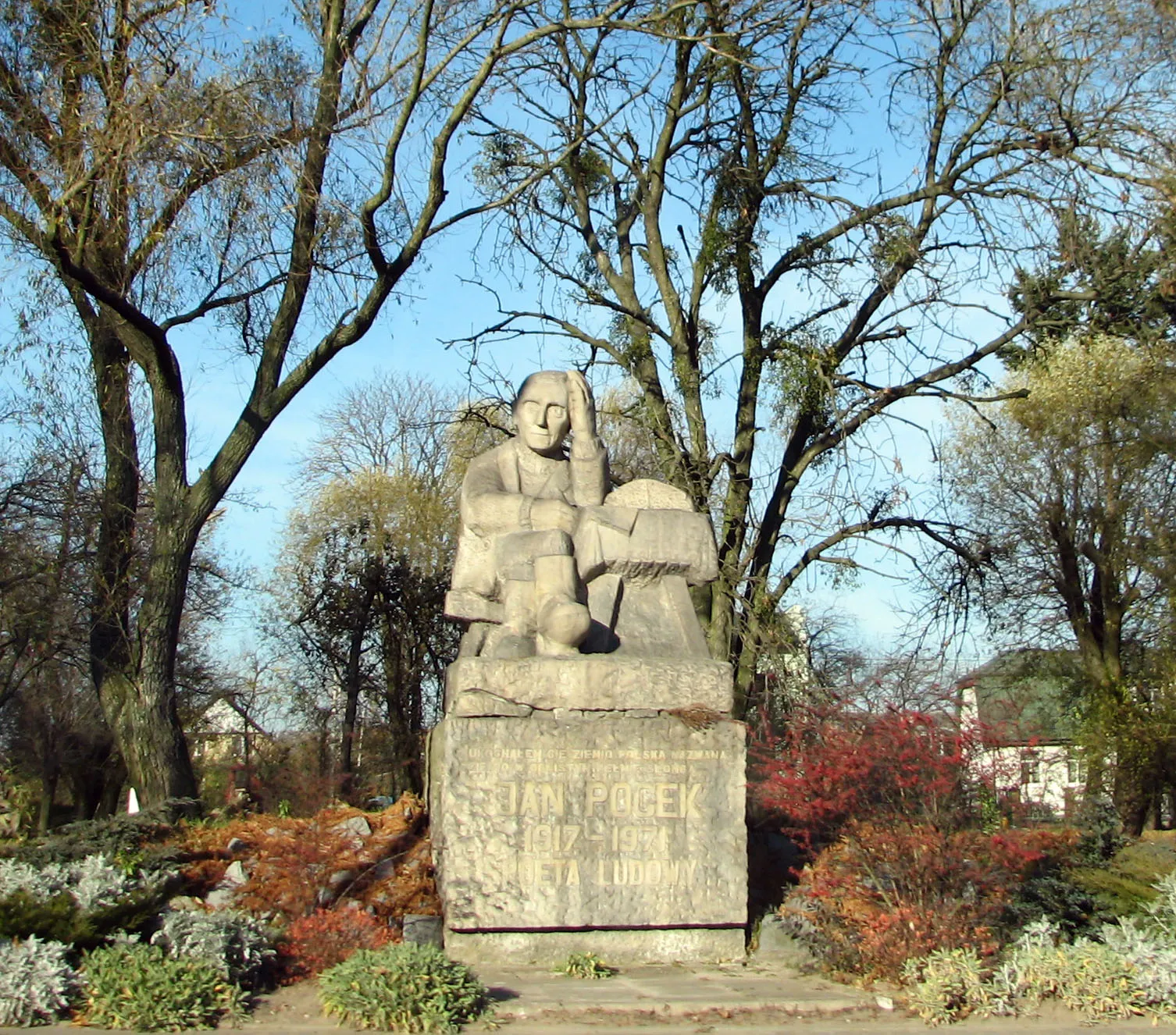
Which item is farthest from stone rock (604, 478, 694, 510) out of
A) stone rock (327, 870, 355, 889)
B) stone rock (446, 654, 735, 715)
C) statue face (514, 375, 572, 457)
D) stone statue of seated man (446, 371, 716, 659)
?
stone rock (327, 870, 355, 889)

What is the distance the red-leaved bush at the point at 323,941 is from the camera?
7109 mm

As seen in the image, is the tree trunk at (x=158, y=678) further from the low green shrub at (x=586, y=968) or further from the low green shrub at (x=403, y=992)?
the low green shrub at (x=403, y=992)

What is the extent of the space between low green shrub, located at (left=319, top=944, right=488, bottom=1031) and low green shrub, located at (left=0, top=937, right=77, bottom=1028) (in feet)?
3.88

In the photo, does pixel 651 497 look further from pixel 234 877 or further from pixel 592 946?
pixel 234 877

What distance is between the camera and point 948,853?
24.3 ft

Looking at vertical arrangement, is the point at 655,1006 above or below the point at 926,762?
below

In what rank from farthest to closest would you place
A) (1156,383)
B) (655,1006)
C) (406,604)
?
1. (406,604)
2. (1156,383)
3. (655,1006)

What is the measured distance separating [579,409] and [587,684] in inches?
78.5

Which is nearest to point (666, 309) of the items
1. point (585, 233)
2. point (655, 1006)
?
point (585, 233)

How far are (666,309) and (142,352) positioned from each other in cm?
554

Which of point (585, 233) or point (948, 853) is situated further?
point (585, 233)

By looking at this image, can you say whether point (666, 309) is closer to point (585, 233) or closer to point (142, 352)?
point (585, 233)

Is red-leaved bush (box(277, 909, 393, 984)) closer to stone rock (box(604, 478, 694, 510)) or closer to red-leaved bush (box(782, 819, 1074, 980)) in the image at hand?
red-leaved bush (box(782, 819, 1074, 980))

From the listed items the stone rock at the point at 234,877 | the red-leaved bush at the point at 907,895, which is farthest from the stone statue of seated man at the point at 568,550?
the stone rock at the point at 234,877
